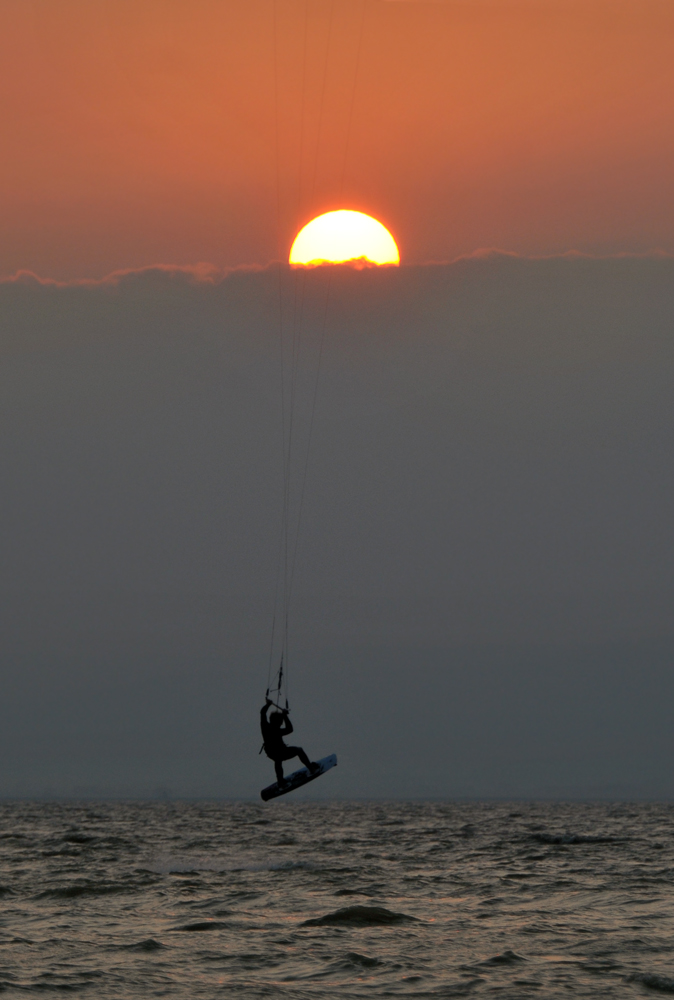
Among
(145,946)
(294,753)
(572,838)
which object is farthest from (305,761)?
(572,838)

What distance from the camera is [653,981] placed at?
598 inches

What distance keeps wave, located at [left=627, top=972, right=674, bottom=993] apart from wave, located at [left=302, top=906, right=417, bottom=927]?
596 centimetres

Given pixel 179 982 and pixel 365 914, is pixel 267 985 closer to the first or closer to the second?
pixel 179 982

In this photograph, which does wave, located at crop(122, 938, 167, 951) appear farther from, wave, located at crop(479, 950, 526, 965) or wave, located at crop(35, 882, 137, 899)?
wave, located at crop(35, 882, 137, 899)

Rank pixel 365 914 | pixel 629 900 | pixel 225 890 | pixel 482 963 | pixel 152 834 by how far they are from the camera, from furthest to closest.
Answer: pixel 152 834
pixel 225 890
pixel 629 900
pixel 365 914
pixel 482 963

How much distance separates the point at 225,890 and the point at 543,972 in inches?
473

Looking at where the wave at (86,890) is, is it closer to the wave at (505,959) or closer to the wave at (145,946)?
the wave at (145,946)

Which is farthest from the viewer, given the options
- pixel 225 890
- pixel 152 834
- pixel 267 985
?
pixel 152 834

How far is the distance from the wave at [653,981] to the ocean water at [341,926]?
3 cm

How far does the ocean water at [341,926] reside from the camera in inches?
598

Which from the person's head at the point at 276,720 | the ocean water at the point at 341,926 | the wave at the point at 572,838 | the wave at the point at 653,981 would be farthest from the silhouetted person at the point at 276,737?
the wave at the point at 572,838

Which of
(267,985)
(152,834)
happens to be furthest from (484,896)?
(152,834)

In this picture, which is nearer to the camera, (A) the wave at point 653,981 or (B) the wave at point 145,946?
(A) the wave at point 653,981

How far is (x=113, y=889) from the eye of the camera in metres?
26.5
